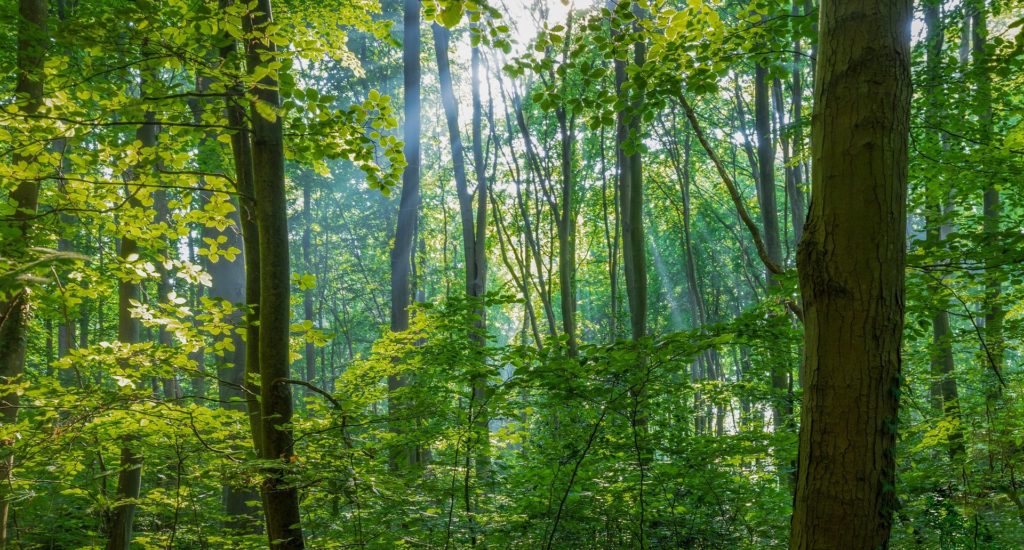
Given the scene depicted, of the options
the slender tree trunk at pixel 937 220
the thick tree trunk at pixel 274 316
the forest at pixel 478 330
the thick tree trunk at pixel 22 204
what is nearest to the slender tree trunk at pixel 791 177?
the slender tree trunk at pixel 937 220

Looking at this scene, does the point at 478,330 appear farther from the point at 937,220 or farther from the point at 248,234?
the point at 937,220

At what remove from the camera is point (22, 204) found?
13.5 feet

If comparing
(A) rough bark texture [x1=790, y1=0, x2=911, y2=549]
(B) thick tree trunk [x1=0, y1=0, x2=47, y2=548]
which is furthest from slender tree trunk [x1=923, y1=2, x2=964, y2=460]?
(B) thick tree trunk [x1=0, y1=0, x2=47, y2=548]

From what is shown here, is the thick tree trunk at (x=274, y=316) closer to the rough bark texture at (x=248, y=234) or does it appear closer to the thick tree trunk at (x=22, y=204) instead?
the rough bark texture at (x=248, y=234)

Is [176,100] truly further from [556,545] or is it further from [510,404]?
[556,545]

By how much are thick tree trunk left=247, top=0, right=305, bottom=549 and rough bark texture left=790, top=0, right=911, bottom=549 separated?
228 cm

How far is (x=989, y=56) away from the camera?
5.17 meters

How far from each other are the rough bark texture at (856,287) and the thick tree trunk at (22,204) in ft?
11.4

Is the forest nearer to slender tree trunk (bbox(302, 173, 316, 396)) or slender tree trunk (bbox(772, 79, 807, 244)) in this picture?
slender tree trunk (bbox(772, 79, 807, 244))

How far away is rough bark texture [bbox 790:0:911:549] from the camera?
6.05 ft

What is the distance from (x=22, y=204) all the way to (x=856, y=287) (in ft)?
16.4

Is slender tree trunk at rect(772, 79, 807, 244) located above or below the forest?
above

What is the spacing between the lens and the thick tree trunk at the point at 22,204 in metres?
3.25

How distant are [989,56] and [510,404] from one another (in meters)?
5.09
